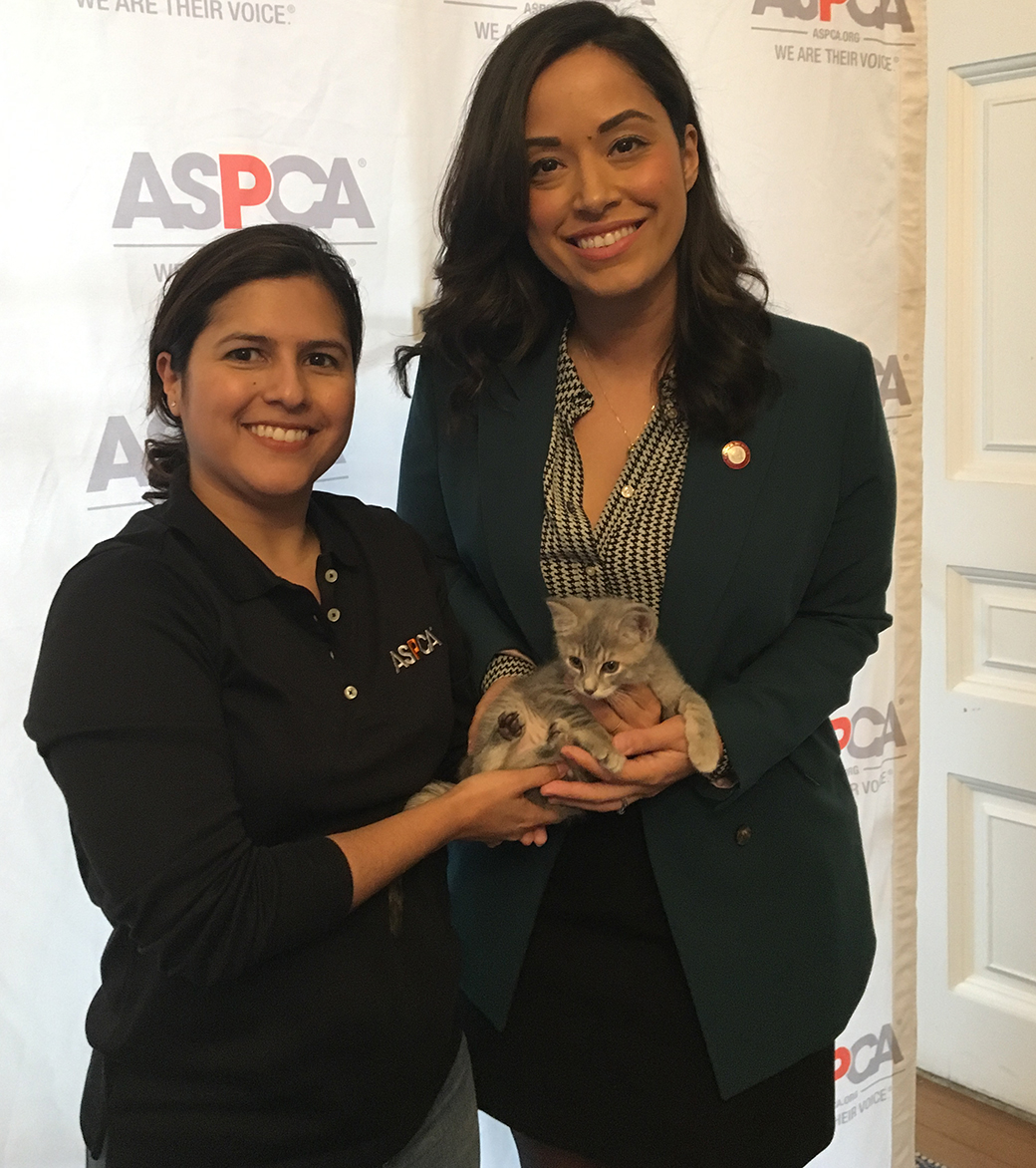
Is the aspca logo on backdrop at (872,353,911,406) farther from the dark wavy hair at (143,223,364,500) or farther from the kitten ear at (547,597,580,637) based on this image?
the dark wavy hair at (143,223,364,500)

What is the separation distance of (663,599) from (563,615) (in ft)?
0.50

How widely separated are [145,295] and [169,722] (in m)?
0.94

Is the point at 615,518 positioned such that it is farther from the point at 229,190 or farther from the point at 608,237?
the point at 229,190

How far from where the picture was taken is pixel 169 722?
1.12 metres

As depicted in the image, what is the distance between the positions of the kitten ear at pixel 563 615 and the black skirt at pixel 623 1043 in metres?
0.28

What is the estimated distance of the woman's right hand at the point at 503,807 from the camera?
139 centimetres

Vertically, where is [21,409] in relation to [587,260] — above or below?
below

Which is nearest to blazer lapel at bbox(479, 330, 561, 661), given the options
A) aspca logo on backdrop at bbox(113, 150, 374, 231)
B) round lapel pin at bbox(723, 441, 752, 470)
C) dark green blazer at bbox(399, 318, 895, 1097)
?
dark green blazer at bbox(399, 318, 895, 1097)

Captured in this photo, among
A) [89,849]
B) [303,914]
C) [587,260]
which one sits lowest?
[303,914]

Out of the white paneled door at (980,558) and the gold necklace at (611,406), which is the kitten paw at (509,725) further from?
the white paneled door at (980,558)

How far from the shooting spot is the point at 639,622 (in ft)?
4.86

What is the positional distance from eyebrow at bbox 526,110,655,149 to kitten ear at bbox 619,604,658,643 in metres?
0.66

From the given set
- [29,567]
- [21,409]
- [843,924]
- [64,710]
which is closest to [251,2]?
[21,409]

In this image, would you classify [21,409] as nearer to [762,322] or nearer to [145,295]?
[145,295]
